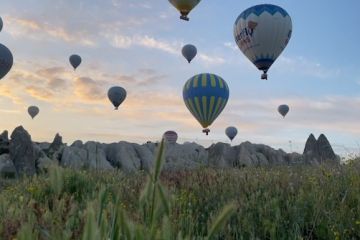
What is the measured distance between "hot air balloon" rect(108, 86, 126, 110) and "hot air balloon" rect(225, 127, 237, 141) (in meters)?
19.1

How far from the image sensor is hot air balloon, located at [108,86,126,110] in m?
54.5

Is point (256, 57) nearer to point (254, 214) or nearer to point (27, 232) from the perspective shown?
point (254, 214)

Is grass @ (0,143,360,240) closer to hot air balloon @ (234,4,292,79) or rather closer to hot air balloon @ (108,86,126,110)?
hot air balloon @ (234,4,292,79)

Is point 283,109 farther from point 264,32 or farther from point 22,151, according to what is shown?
point 22,151

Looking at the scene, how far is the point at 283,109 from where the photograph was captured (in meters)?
60.7

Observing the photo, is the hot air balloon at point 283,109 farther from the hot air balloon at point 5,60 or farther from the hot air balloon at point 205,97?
the hot air balloon at point 5,60

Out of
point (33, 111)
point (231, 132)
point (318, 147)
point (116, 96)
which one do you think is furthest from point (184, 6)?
point (33, 111)

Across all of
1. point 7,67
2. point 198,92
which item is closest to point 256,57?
point 198,92

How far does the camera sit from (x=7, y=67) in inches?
1729

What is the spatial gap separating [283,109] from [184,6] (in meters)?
23.9

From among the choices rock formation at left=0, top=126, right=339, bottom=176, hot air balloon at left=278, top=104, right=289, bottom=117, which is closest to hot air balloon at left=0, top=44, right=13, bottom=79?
rock formation at left=0, top=126, right=339, bottom=176

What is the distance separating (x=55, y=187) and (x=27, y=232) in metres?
1.19

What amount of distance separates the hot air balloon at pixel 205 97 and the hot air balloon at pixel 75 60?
22.5 meters

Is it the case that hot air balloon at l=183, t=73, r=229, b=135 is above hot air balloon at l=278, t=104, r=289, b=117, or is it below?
below
